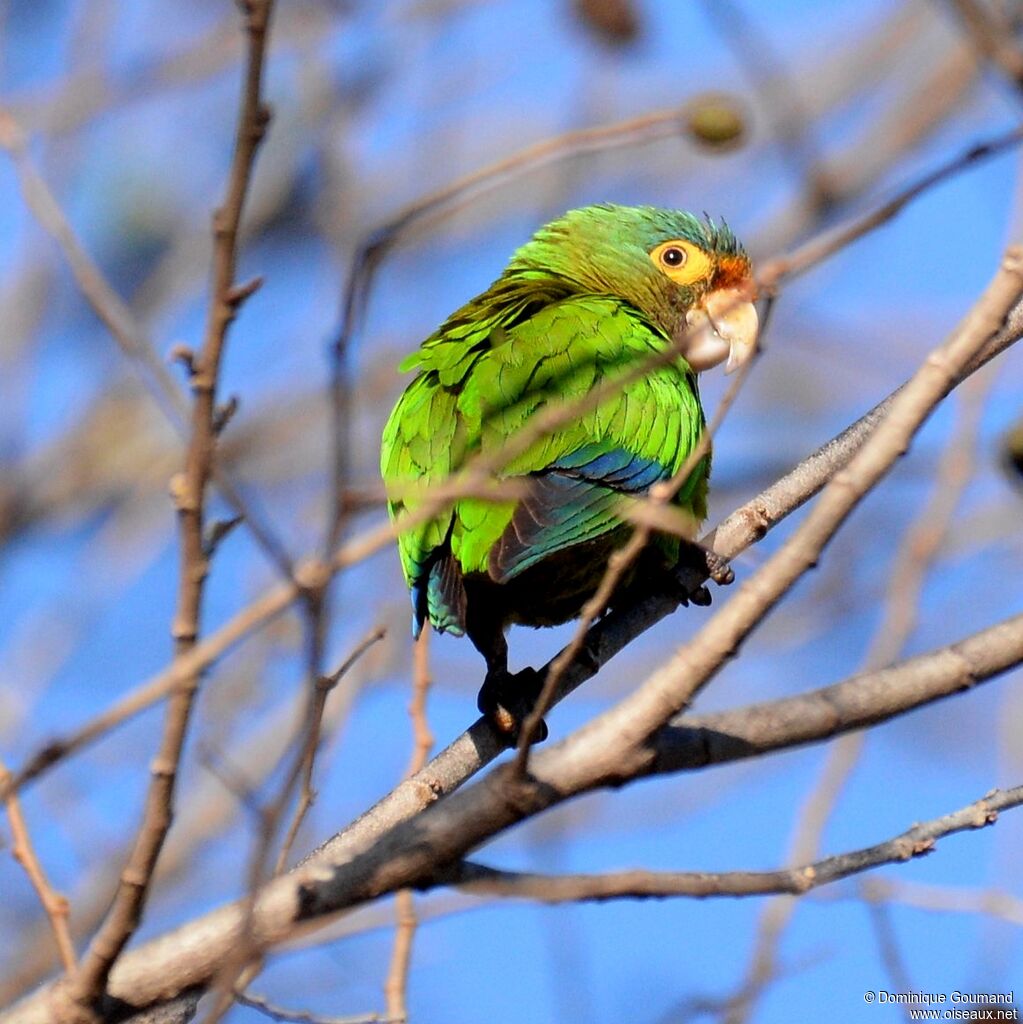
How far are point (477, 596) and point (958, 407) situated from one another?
170 centimetres

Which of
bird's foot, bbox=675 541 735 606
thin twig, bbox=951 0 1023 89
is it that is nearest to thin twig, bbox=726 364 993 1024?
bird's foot, bbox=675 541 735 606

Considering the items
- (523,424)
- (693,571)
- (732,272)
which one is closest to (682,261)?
(732,272)

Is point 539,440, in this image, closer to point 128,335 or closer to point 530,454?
point 530,454

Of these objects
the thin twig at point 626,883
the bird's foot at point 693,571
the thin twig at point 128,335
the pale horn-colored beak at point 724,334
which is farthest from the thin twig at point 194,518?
the pale horn-colored beak at point 724,334

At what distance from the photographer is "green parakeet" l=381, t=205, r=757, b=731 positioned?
13.5ft

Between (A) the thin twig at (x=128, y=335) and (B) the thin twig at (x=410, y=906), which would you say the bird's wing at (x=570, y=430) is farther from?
(A) the thin twig at (x=128, y=335)

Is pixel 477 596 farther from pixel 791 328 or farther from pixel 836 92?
pixel 836 92

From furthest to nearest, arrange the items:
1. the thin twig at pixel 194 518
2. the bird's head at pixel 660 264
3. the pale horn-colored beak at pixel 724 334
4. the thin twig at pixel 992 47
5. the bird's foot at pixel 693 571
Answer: the bird's head at pixel 660 264, the pale horn-colored beak at pixel 724 334, the bird's foot at pixel 693 571, the thin twig at pixel 992 47, the thin twig at pixel 194 518

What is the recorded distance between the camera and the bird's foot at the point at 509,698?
4.02 m

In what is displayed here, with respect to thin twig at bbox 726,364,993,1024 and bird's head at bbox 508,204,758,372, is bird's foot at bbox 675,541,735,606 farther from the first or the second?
bird's head at bbox 508,204,758,372

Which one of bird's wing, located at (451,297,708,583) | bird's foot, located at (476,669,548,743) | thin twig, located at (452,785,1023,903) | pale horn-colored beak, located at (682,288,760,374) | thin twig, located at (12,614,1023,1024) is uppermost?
pale horn-colored beak, located at (682,288,760,374)

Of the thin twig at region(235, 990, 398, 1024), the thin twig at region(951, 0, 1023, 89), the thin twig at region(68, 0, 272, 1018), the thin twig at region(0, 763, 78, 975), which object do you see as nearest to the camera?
the thin twig at region(68, 0, 272, 1018)

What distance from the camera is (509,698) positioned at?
418cm

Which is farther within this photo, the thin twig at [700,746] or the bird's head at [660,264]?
the bird's head at [660,264]
